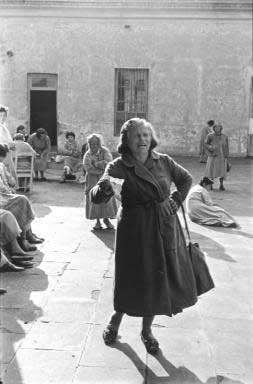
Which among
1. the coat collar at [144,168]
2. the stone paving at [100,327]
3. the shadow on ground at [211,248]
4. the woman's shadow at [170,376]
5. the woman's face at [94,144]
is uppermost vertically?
the woman's face at [94,144]

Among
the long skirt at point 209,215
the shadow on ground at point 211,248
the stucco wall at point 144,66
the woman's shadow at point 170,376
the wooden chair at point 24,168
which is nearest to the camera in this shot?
the woman's shadow at point 170,376

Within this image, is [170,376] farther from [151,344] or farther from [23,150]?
[23,150]

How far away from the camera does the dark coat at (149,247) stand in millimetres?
3754

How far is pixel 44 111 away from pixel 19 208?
12.9 meters

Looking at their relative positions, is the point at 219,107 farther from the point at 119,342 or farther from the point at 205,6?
the point at 119,342

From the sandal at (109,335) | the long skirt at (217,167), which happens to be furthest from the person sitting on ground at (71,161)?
the sandal at (109,335)

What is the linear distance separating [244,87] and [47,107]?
703 cm

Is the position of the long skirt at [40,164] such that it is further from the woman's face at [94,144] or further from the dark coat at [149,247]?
the dark coat at [149,247]

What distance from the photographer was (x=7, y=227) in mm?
5898

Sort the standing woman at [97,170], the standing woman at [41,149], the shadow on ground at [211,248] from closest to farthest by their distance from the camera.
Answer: the shadow on ground at [211,248]
the standing woman at [97,170]
the standing woman at [41,149]

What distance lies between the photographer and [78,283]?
563 cm

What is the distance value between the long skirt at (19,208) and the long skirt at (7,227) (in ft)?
2.21

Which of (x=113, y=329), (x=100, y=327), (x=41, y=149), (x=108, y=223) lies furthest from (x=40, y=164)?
(x=113, y=329)

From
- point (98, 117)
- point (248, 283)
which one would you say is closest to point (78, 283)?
point (248, 283)
